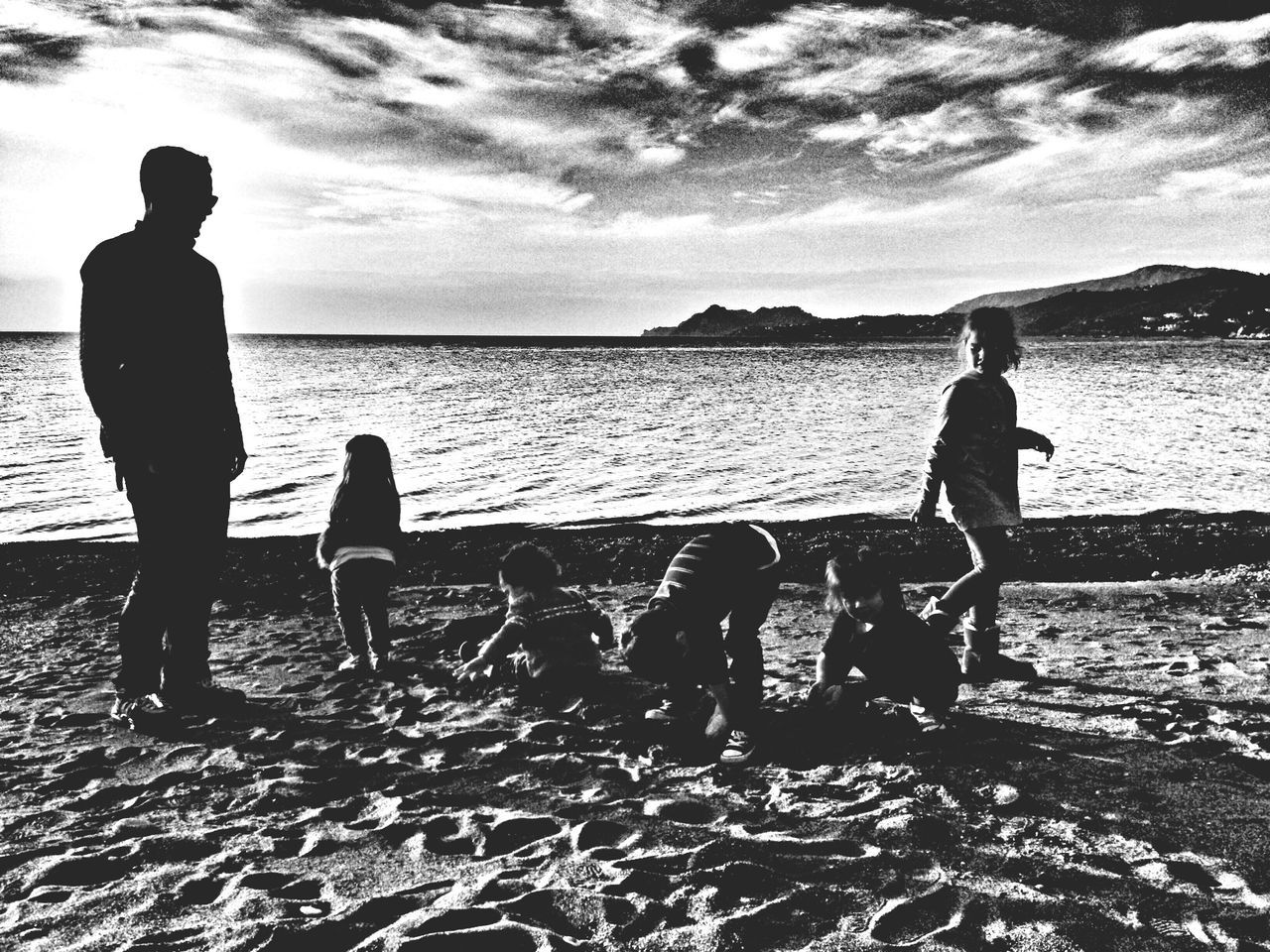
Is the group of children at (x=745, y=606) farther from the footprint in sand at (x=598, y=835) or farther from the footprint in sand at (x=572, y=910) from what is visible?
the footprint in sand at (x=572, y=910)

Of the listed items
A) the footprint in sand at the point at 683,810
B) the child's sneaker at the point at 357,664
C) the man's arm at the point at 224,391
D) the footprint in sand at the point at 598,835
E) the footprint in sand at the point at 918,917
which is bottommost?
the child's sneaker at the point at 357,664

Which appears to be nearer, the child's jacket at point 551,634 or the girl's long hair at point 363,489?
the child's jacket at point 551,634

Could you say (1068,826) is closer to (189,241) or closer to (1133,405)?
(189,241)

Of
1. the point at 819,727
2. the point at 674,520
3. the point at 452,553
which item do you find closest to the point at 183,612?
the point at 819,727

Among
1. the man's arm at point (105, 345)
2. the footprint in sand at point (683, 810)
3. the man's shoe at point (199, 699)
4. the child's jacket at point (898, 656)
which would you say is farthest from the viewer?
the man's shoe at point (199, 699)

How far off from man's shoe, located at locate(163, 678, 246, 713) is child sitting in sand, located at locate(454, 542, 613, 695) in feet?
4.00

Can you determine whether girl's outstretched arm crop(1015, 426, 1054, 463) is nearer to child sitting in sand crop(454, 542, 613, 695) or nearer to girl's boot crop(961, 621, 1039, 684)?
girl's boot crop(961, 621, 1039, 684)

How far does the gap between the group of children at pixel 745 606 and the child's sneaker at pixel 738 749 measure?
1 centimetres

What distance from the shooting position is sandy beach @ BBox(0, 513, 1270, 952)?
8.68ft

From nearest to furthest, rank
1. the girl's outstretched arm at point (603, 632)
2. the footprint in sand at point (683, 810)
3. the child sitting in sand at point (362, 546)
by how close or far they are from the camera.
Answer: the footprint in sand at point (683, 810) < the girl's outstretched arm at point (603, 632) < the child sitting in sand at point (362, 546)

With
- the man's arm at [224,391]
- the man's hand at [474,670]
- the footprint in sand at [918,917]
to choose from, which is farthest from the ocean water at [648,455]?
the footprint in sand at [918,917]

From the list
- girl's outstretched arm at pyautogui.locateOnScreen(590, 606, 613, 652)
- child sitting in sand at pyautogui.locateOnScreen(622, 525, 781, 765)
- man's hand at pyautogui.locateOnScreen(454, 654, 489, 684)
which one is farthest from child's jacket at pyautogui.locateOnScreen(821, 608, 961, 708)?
man's hand at pyautogui.locateOnScreen(454, 654, 489, 684)

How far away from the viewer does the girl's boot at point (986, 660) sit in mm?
5000

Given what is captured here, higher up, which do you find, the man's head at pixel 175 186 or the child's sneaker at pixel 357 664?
the man's head at pixel 175 186
